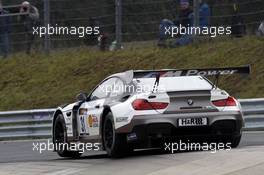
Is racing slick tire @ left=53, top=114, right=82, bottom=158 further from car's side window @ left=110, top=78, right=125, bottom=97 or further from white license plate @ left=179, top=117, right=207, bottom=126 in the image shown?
white license plate @ left=179, top=117, right=207, bottom=126

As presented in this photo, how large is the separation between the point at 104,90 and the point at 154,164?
2.43m

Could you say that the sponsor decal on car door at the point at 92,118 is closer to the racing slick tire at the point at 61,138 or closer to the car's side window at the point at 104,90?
the car's side window at the point at 104,90

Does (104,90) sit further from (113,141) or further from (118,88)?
(113,141)

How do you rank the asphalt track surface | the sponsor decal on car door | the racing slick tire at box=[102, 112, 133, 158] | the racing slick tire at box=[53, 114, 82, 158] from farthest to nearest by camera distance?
the racing slick tire at box=[53, 114, 82, 158]
the sponsor decal on car door
the racing slick tire at box=[102, 112, 133, 158]
the asphalt track surface

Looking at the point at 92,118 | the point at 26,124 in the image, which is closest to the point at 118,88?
the point at 92,118

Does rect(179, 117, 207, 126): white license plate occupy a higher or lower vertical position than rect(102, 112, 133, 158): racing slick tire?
higher

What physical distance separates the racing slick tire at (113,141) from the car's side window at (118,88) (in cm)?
45

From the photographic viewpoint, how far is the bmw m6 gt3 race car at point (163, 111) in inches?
499

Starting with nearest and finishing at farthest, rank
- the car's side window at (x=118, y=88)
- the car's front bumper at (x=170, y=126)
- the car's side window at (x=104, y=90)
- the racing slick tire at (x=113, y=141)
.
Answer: the car's front bumper at (x=170, y=126) < the racing slick tire at (x=113, y=141) < the car's side window at (x=118, y=88) < the car's side window at (x=104, y=90)

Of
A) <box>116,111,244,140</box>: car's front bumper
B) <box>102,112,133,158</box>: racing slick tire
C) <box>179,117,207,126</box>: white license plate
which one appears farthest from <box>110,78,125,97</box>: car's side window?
<box>179,117,207,126</box>: white license plate

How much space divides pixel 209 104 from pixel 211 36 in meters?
9.97

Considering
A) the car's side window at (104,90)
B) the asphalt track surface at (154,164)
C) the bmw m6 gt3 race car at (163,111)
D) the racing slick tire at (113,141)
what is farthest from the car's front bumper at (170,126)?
the car's side window at (104,90)

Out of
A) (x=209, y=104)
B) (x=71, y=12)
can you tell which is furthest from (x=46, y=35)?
(x=209, y=104)

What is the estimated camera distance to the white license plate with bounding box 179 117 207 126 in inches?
501
